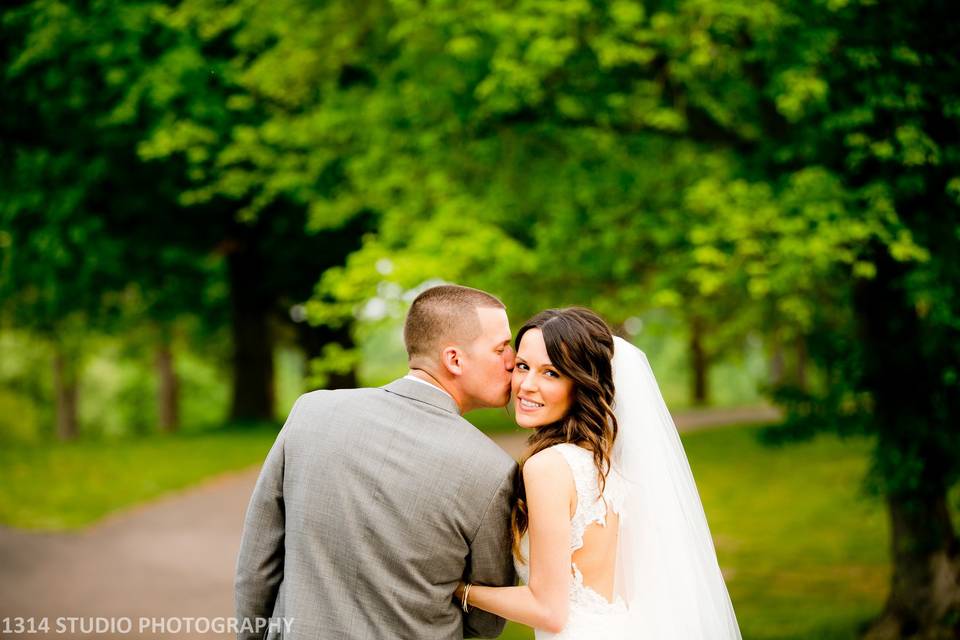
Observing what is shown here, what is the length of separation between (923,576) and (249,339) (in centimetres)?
1580

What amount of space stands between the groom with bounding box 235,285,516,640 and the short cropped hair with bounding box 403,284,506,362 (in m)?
0.16

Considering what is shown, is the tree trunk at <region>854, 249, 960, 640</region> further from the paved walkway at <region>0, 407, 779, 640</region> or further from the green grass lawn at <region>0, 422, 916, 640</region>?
the paved walkway at <region>0, 407, 779, 640</region>

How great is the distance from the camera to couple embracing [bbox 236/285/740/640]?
108 inches

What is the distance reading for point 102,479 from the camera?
1430 centimetres

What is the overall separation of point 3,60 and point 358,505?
11.6 meters

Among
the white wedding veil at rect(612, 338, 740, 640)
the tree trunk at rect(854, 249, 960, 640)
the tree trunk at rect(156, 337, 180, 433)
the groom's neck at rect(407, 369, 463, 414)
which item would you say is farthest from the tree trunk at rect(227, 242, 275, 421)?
the groom's neck at rect(407, 369, 463, 414)

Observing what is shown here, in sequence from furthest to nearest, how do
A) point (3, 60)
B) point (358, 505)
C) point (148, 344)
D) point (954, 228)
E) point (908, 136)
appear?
point (148, 344) < point (3, 60) < point (954, 228) < point (908, 136) < point (358, 505)

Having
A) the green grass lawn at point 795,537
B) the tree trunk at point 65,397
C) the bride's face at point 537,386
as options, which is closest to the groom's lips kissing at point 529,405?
the bride's face at point 537,386

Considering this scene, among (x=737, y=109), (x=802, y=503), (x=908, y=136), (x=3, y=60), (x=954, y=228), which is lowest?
(x=802, y=503)

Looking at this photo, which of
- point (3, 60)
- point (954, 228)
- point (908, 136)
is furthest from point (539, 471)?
point (3, 60)

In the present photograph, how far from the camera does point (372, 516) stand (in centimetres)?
274

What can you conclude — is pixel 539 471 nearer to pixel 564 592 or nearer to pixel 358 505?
pixel 564 592

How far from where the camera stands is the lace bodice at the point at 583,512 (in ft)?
10.2

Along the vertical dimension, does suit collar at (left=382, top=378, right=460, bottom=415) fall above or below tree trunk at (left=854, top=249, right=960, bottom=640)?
above
